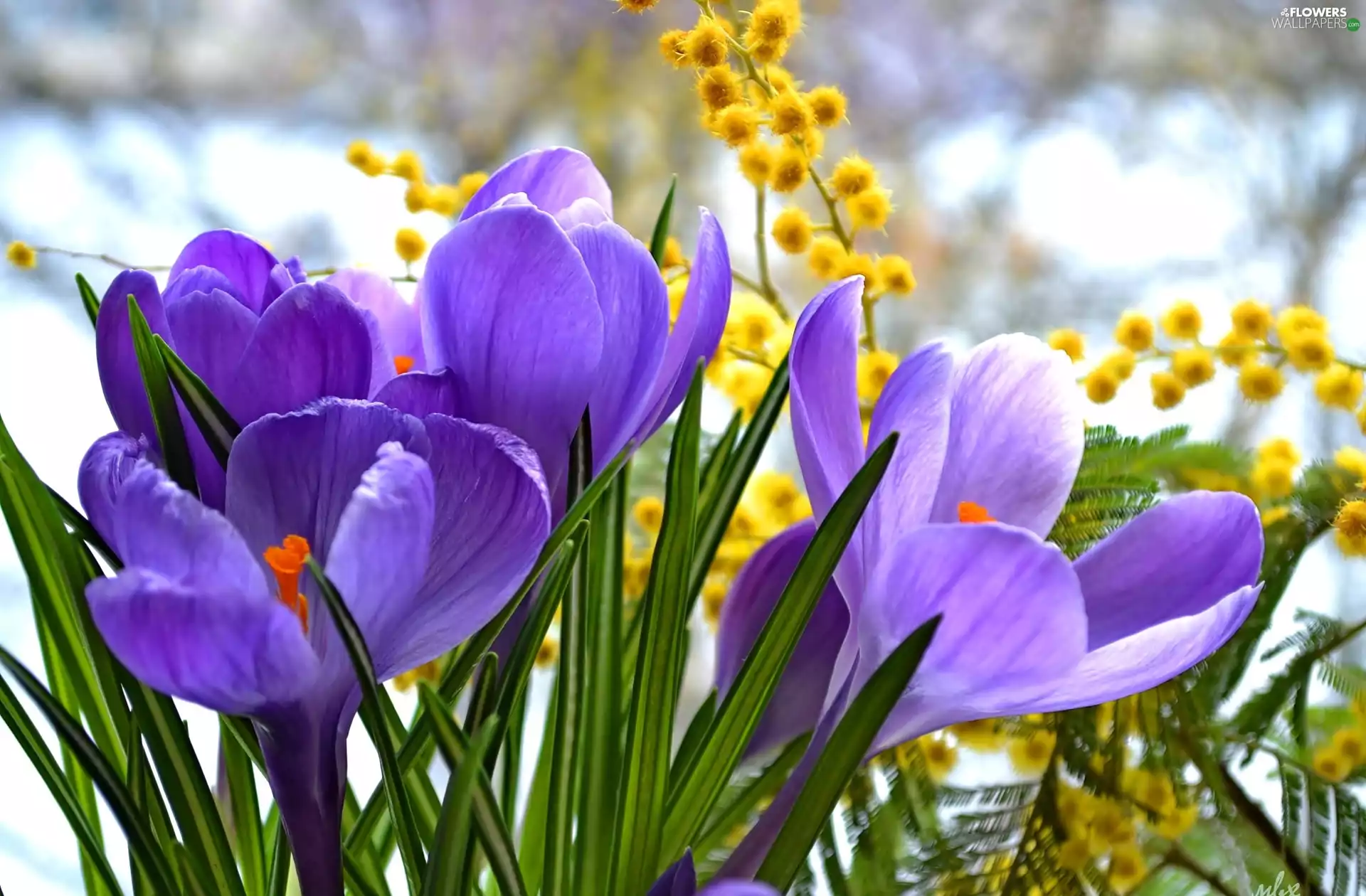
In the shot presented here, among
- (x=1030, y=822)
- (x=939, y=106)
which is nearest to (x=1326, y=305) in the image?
(x=939, y=106)

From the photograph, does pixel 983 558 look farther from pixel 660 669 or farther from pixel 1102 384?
pixel 1102 384

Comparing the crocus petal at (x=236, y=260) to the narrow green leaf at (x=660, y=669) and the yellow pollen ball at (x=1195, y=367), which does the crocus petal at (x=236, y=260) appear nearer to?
the narrow green leaf at (x=660, y=669)

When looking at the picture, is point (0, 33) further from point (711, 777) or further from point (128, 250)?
point (711, 777)

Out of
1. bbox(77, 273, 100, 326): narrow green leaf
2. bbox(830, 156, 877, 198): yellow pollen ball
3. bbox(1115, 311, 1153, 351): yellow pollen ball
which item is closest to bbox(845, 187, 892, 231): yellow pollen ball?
bbox(830, 156, 877, 198): yellow pollen ball

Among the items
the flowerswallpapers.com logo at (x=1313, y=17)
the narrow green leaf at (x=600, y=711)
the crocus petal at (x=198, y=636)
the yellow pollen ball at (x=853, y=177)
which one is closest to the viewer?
the crocus petal at (x=198, y=636)

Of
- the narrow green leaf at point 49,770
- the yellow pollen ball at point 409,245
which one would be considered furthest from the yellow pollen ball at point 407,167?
the narrow green leaf at point 49,770

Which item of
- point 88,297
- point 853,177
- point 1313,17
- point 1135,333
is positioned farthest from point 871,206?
point 1313,17
